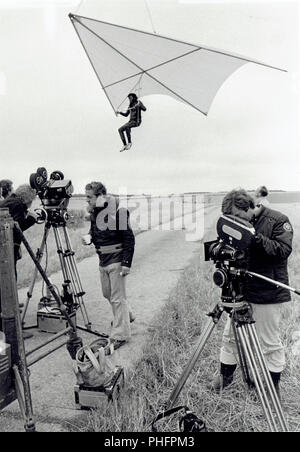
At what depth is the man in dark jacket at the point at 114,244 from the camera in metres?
4.59

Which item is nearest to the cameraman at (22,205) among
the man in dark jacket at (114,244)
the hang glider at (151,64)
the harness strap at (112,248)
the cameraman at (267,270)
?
the man in dark jacket at (114,244)

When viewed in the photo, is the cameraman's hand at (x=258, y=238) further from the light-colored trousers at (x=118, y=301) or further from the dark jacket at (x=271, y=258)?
the light-colored trousers at (x=118, y=301)

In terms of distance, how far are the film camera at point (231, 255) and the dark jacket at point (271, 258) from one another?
0.41m

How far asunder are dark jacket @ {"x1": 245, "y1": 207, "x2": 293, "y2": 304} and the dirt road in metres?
1.51

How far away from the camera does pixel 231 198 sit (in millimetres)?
3148

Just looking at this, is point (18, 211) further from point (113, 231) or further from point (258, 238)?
point (258, 238)

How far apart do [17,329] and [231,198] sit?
6.34 feet

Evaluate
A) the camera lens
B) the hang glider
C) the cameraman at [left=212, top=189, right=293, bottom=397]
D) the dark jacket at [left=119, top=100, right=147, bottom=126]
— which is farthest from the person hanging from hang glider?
the camera lens

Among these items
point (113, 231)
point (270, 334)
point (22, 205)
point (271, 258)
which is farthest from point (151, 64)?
point (270, 334)

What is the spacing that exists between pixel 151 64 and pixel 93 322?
3.94 m

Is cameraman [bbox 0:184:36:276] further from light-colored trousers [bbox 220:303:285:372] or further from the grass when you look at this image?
light-colored trousers [bbox 220:303:285:372]

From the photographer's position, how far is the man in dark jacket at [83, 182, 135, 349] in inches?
181
